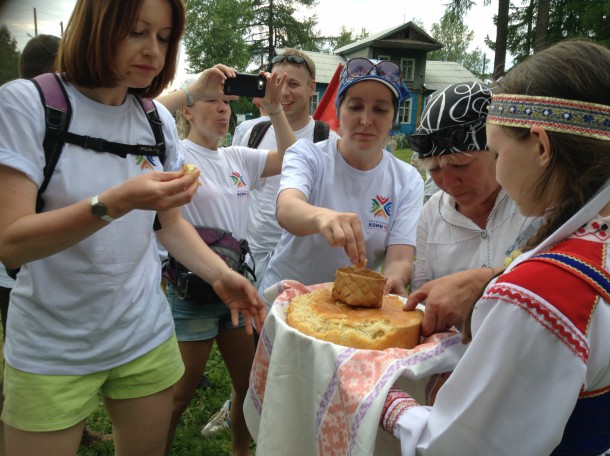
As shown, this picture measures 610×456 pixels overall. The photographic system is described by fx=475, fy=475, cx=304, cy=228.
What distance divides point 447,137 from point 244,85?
156cm

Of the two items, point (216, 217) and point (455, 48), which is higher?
point (455, 48)

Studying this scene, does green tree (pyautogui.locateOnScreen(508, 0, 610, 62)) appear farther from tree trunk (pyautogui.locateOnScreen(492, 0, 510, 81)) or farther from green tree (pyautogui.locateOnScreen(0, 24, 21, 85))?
green tree (pyautogui.locateOnScreen(0, 24, 21, 85))

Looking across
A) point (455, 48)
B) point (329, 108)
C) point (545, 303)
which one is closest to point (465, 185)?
point (545, 303)

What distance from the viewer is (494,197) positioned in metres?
2.35

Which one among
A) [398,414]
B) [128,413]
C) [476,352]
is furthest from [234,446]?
[476,352]

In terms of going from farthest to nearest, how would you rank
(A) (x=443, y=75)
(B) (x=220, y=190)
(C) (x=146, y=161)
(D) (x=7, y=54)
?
(A) (x=443, y=75)
(B) (x=220, y=190)
(C) (x=146, y=161)
(D) (x=7, y=54)

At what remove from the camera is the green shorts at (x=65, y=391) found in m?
1.83

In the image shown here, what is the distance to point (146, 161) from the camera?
2.07 metres

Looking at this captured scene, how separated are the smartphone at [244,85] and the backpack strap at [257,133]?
1.29 metres

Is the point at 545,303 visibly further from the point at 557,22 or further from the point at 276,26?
the point at 276,26

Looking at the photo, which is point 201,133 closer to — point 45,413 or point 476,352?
point 45,413

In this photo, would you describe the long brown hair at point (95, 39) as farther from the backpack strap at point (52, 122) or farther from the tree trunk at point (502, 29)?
the tree trunk at point (502, 29)

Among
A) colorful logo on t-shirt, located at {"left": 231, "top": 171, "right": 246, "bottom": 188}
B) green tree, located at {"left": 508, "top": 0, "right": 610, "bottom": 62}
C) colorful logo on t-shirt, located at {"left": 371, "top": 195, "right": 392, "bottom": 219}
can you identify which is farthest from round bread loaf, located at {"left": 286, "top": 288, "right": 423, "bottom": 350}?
green tree, located at {"left": 508, "top": 0, "right": 610, "bottom": 62}

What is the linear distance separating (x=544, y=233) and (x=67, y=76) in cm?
181
